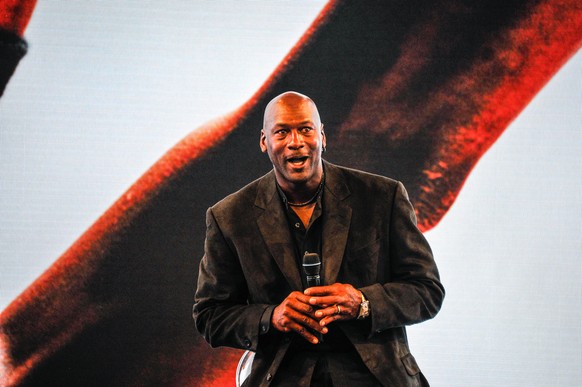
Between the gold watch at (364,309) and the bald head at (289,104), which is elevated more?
the bald head at (289,104)

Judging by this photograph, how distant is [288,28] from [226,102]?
0.49 meters

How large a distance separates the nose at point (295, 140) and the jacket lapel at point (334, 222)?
0.18 meters

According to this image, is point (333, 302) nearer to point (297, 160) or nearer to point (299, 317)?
point (299, 317)

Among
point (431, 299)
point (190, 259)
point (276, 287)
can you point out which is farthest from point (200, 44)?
point (431, 299)

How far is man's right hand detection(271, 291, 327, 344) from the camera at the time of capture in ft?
6.79

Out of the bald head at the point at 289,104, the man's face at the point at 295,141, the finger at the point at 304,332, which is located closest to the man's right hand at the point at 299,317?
the finger at the point at 304,332

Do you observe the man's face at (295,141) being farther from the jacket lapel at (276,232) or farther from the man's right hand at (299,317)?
the man's right hand at (299,317)

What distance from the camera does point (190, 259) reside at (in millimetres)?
3688

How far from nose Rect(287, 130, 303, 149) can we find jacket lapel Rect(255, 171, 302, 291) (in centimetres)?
20

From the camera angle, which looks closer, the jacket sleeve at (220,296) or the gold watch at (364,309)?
the gold watch at (364,309)

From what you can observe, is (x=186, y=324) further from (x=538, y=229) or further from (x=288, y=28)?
(x=538, y=229)

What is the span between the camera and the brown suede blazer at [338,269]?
7.27ft

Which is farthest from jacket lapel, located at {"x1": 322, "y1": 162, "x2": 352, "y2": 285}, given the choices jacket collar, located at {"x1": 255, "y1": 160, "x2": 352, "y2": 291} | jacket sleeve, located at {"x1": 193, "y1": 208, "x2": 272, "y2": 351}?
jacket sleeve, located at {"x1": 193, "y1": 208, "x2": 272, "y2": 351}

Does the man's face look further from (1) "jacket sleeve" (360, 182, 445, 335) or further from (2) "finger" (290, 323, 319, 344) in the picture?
(2) "finger" (290, 323, 319, 344)
